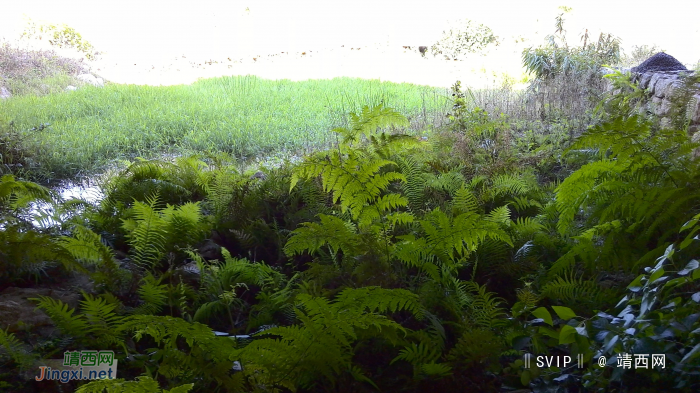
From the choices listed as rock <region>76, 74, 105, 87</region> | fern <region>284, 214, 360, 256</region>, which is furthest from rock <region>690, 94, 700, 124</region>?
rock <region>76, 74, 105, 87</region>

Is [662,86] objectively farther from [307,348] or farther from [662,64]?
[307,348]

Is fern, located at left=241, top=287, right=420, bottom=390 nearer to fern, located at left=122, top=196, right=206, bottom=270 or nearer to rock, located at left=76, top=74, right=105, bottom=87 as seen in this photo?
fern, located at left=122, top=196, right=206, bottom=270

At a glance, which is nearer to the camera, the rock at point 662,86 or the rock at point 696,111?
the rock at point 696,111

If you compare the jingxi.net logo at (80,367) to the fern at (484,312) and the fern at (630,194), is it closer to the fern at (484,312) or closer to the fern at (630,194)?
the fern at (484,312)

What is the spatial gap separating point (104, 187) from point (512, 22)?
14616 millimetres

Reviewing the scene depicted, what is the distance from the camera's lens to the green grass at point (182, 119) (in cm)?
523

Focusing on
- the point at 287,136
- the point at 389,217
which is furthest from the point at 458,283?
the point at 287,136

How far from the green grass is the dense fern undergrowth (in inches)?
66.1

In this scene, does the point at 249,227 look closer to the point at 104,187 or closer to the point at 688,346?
the point at 104,187

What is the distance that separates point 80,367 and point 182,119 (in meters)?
5.10

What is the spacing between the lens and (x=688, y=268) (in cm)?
128

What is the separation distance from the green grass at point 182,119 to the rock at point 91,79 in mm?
685

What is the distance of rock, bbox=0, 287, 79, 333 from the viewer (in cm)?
194

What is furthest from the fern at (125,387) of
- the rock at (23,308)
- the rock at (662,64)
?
the rock at (662,64)
